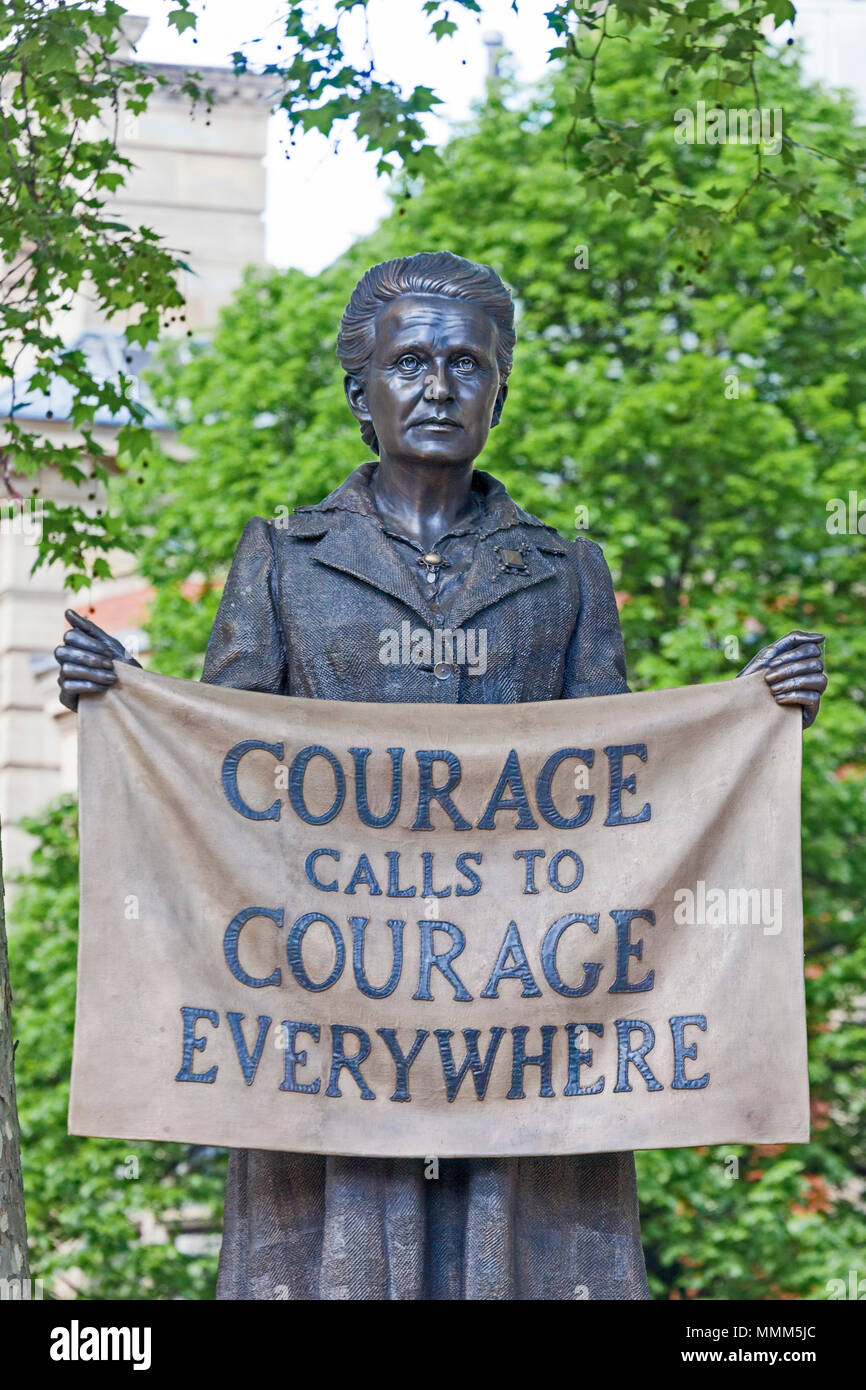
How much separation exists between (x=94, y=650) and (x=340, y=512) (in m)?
0.88

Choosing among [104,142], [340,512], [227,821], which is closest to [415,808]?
[227,821]

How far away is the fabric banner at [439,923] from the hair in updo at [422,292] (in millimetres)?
1071

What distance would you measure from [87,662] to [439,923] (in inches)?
45.1

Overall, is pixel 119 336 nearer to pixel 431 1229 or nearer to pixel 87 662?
pixel 87 662

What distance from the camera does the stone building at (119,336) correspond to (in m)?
32.1

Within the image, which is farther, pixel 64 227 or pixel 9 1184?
pixel 64 227

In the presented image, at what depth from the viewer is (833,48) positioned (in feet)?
149

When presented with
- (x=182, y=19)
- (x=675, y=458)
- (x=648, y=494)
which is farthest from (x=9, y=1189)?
(x=675, y=458)

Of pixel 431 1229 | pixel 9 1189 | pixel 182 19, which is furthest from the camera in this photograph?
pixel 182 19

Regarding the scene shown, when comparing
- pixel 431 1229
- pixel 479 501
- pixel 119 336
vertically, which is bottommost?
pixel 431 1229

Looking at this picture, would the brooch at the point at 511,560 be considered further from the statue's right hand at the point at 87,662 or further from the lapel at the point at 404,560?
the statue's right hand at the point at 87,662

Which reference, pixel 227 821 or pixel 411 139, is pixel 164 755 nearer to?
pixel 227 821

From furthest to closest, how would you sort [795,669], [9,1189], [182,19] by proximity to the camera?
[182,19], [9,1189], [795,669]

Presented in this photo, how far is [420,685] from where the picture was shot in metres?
6.50
